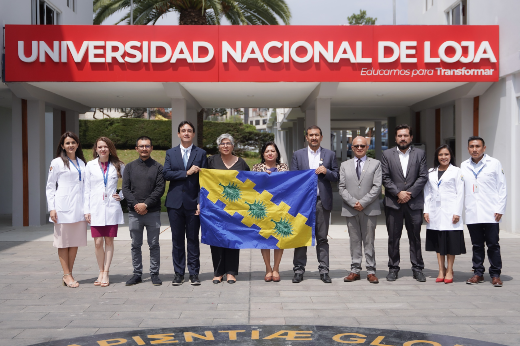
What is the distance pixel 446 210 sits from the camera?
6469 mm

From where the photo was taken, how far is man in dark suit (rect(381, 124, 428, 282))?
6.59 meters

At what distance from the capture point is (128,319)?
4.95 m

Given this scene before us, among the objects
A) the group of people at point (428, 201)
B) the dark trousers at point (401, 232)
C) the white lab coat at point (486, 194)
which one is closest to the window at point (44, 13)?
the group of people at point (428, 201)

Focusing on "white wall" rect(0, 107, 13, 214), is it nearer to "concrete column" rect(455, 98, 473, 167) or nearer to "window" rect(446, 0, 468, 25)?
"concrete column" rect(455, 98, 473, 167)

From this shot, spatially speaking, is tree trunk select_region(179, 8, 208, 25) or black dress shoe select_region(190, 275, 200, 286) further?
tree trunk select_region(179, 8, 208, 25)

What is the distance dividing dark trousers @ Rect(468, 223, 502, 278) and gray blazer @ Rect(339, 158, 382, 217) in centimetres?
128

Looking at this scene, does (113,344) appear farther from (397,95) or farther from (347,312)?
(397,95)

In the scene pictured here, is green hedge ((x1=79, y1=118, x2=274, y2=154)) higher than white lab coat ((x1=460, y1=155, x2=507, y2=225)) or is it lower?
higher

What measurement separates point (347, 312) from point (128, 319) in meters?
2.12

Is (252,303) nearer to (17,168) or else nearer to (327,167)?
(327,167)

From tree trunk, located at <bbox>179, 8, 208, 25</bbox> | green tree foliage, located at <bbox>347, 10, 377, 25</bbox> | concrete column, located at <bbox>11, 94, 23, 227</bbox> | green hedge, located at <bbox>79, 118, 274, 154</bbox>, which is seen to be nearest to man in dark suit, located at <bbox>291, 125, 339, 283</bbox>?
concrete column, located at <bbox>11, 94, 23, 227</bbox>

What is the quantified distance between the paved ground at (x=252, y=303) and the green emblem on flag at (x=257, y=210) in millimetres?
830

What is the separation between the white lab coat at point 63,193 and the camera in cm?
636

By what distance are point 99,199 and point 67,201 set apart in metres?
0.38
